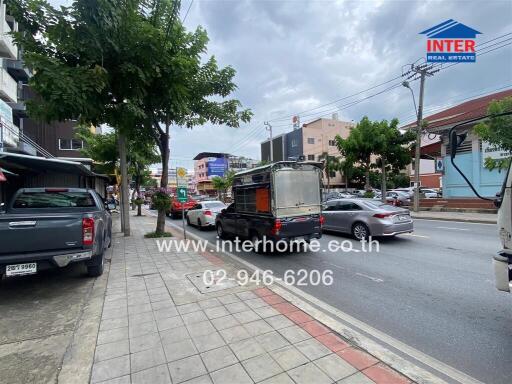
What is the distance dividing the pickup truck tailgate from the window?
26.1 meters

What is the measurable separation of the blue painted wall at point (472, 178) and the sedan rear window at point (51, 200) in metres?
23.1

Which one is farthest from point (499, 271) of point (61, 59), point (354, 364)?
point (61, 59)

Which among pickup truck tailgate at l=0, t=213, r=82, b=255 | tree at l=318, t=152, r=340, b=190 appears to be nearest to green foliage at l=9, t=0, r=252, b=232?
pickup truck tailgate at l=0, t=213, r=82, b=255

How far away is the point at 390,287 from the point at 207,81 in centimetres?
887

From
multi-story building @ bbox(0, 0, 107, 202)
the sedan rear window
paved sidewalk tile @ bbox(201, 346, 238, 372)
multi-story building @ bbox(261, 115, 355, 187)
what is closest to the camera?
paved sidewalk tile @ bbox(201, 346, 238, 372)

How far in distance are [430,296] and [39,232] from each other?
641 cm

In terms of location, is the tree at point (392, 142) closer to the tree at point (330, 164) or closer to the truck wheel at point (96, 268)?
the truck wheel at point (96, 268)

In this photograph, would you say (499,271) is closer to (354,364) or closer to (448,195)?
(354,364)

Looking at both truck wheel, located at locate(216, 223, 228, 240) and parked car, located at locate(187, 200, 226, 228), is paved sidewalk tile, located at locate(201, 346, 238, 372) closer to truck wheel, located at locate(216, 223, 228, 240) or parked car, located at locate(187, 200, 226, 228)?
truck wheel, located at locate(216, 223, 228, 240)

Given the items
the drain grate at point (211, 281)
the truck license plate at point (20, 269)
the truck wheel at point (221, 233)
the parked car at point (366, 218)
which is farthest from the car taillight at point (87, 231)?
the parked car at point (366, 218)

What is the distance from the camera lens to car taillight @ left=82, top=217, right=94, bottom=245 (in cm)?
482

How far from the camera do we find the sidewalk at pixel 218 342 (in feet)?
8.68

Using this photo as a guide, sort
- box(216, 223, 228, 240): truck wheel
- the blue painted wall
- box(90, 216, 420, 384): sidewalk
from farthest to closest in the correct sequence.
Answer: the blue painted wall < box(216, 223, 228, 240): truck wheel < box(90, 216, 420, 384): sidewalk

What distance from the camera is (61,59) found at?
268 inches
